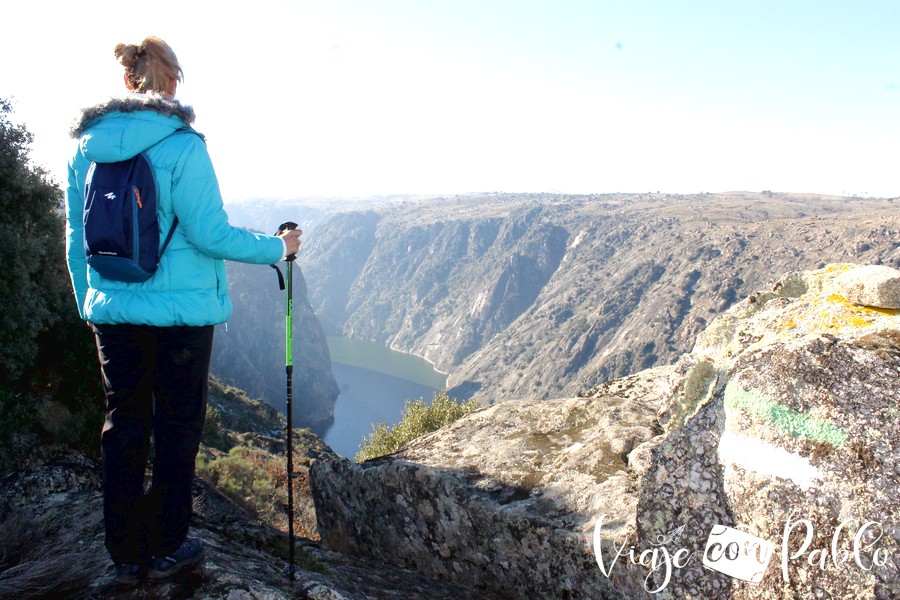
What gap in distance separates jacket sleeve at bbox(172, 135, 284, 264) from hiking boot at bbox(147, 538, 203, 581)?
2.03 m

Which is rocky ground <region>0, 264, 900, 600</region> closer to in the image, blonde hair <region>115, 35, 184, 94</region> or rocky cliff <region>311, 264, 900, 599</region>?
rocky cliff <region>311, 264, 900, 599</region>

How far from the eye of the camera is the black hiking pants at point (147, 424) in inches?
134

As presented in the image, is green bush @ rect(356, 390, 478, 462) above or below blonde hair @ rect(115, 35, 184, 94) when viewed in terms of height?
below

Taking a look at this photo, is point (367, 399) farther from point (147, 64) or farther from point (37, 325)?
point (147, 64)

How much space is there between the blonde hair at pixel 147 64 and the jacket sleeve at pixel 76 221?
0.58 m

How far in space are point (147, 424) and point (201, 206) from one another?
1.46 meters

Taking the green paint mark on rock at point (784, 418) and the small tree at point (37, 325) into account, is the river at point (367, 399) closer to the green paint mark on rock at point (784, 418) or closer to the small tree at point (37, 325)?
the small tree at point (37, 325)

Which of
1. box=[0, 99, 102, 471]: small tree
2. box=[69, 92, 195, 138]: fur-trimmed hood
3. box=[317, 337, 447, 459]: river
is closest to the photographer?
box=[69, 92, 195, 138]: fur-trimmed hood

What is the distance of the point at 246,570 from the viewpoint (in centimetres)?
416

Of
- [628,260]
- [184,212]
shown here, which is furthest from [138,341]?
[628,260]

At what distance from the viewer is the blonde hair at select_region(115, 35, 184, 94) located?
339cm

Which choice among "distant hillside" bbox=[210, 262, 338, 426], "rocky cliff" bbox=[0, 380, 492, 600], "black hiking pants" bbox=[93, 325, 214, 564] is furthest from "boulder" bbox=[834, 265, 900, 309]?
"distant hillside" bbox=[210, 262, 338, 426]

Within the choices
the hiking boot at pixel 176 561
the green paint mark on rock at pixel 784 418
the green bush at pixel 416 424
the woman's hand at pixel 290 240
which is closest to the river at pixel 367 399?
the green bush at pixel 416 424

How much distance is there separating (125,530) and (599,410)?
19.2ft
